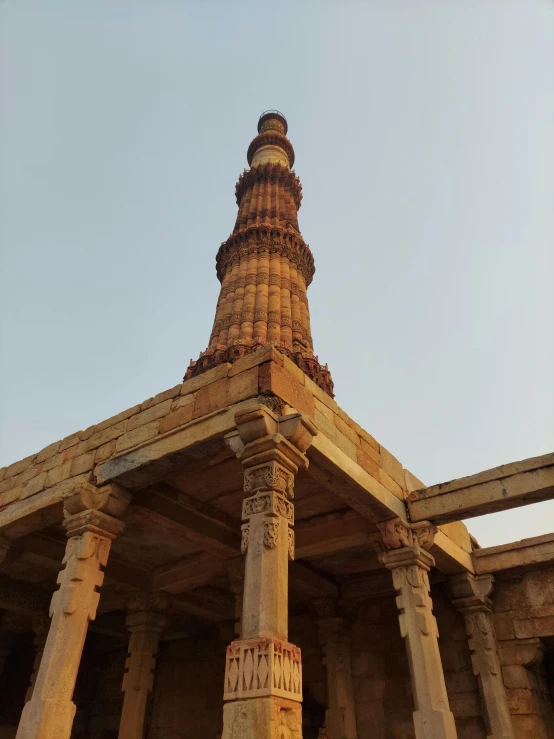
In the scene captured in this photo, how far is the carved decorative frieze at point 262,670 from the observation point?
12.2 ft

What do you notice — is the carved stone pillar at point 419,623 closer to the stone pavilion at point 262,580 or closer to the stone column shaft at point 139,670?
the stone pavilion at point 262,580

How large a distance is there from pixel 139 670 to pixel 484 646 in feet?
15.9

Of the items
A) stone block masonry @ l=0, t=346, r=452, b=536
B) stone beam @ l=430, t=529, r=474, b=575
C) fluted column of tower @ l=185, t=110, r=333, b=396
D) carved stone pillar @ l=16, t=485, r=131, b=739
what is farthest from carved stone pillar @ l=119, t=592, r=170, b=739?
fluted column of tower @ l=185, t=110, r=333, b=396

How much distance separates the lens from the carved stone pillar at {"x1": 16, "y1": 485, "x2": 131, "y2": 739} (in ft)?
15.9

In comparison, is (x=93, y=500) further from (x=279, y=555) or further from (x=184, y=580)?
(x=184, y=580)

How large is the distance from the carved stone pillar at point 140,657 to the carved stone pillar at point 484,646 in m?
4.44

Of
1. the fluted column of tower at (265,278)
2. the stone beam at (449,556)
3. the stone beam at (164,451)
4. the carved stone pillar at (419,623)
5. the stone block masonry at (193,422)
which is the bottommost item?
the carved stone pillar at (419,623)

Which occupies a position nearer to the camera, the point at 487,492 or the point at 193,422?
the point at 193,422

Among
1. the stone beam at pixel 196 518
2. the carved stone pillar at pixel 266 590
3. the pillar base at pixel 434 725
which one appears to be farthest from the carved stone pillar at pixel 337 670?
the carved stone pillar at pixel 266 590

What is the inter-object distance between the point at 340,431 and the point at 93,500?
269 cm

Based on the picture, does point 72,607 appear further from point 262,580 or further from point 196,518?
point 262,580

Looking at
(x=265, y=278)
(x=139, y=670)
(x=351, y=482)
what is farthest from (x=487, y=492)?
(x=265, y=278)

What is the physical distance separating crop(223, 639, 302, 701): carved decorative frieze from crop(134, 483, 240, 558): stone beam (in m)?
2.86

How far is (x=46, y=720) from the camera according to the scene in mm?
4754
